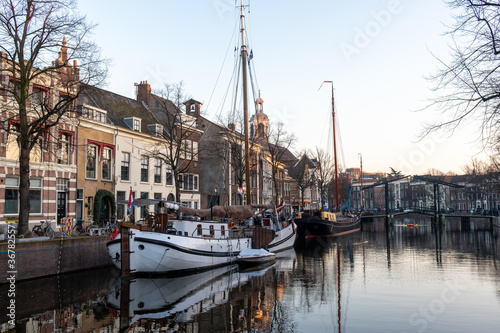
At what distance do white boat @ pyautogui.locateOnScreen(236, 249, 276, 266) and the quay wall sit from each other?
7639 mm

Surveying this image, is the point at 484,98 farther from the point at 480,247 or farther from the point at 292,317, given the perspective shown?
the point at 480,247

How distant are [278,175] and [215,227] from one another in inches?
1765

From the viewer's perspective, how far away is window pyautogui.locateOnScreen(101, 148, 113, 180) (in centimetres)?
3177

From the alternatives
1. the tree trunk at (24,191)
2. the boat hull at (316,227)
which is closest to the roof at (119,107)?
the tree trunk at (24,191)

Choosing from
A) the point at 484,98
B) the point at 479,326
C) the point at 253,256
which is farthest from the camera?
the point at 253,256

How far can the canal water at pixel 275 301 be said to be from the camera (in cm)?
1215

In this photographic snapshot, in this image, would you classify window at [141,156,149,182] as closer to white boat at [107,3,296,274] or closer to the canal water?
white boat at [107,3,296,274]

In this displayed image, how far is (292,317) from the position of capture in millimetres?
13078

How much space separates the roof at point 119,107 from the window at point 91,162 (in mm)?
4007

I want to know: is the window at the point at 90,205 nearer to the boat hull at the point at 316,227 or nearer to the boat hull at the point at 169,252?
the boat hull at the point at 169,252

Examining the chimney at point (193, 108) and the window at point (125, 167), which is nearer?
the window at point (125, 167)

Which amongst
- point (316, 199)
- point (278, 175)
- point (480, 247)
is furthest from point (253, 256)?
point (316, 199)

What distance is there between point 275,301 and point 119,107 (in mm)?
27442

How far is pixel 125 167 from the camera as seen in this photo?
34.3 meters
